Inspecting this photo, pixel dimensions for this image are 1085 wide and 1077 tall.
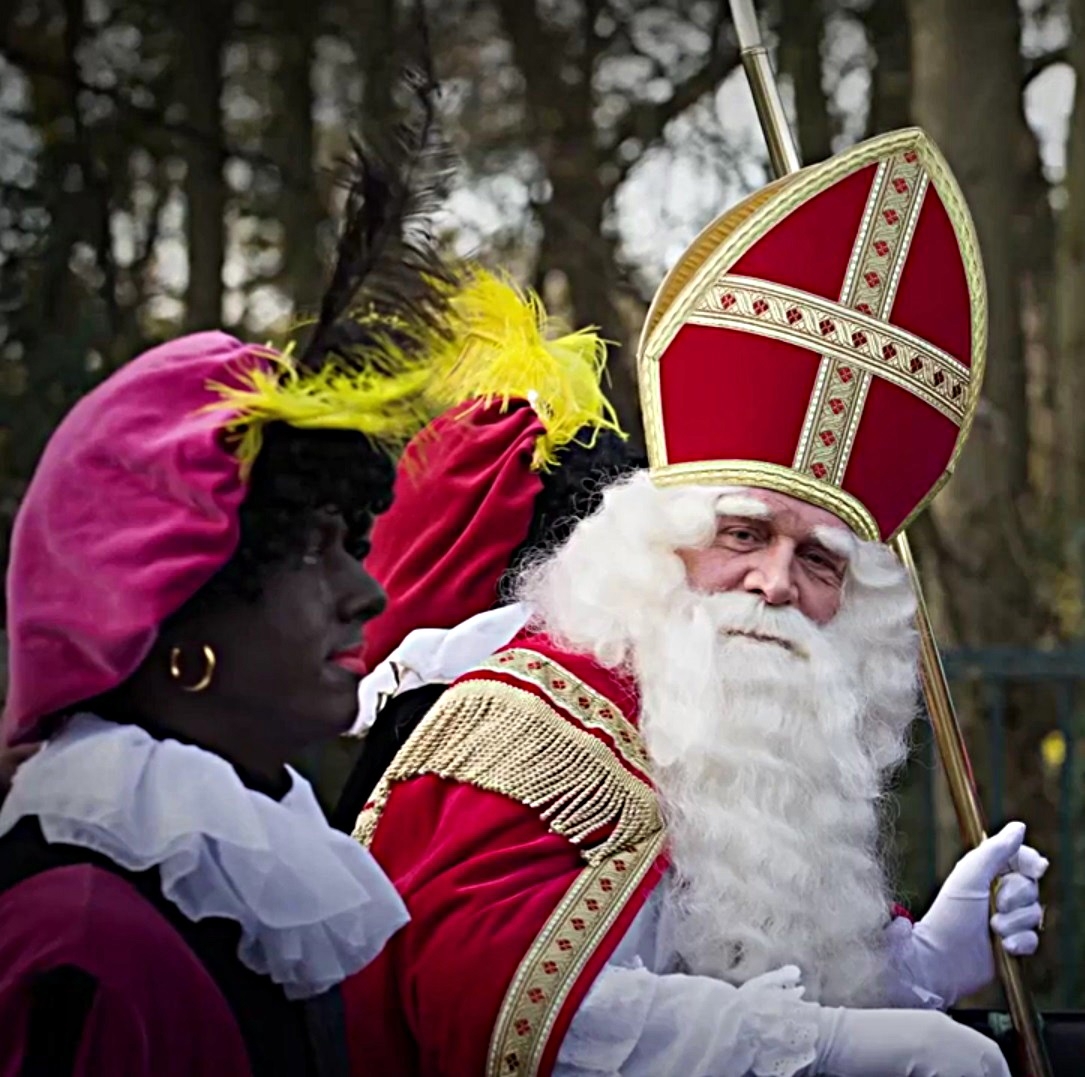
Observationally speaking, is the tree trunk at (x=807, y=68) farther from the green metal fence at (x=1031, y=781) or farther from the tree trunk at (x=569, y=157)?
the green metal fence at (x=1031, y=781)

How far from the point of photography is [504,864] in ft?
9.51

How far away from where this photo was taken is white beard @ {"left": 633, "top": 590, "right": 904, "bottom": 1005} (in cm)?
304

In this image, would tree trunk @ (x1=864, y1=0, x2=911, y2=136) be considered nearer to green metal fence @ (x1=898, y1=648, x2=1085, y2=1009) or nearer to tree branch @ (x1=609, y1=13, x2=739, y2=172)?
tree branch @ (x1=609, y1=13, x2=739, y2=172)

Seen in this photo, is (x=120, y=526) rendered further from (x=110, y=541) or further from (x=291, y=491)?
(x=291, y=491)

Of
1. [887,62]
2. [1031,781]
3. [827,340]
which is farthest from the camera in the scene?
[887,62]

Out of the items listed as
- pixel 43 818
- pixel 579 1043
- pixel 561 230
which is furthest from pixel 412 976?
pixel 561 230

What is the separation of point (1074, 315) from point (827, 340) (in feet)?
16.1

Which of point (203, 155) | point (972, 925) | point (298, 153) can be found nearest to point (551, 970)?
point (972, 925)

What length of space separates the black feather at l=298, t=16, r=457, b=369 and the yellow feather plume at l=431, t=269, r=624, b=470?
1.83ft

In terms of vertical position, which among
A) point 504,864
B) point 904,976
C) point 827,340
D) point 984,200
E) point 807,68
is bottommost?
point 904,976

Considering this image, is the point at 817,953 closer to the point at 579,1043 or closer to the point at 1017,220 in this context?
the point at 579,1043

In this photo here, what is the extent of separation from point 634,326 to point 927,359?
237 inches

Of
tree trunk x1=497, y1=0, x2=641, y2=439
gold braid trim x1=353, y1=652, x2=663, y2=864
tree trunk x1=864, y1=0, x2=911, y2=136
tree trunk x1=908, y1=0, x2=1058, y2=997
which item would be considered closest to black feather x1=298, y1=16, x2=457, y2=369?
gold braid trim x1=353, y1=652, x2=663, y2=864

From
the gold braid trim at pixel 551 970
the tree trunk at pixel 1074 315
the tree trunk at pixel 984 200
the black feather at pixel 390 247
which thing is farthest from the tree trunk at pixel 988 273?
the black feather at pixel 390 247
